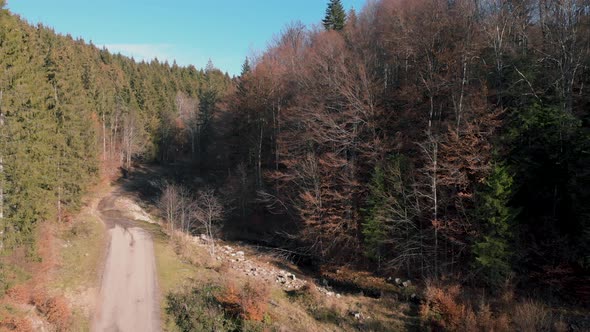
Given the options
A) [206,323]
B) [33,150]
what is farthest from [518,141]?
[33,150]

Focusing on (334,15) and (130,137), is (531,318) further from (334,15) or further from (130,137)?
(130,137)

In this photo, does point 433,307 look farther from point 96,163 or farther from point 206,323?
point 96,163

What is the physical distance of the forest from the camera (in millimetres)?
18844

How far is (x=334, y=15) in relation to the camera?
5588 centimetres

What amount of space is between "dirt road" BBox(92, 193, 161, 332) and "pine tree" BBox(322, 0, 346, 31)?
40.4m

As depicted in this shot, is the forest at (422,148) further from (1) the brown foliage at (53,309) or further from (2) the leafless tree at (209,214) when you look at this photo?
(2) the leafless tree at (209,214)

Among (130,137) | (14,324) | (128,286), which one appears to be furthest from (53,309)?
(130,137)

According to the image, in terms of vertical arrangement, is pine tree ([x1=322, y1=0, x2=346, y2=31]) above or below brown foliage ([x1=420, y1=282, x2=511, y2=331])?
above

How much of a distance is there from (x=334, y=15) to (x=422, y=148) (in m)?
38.2

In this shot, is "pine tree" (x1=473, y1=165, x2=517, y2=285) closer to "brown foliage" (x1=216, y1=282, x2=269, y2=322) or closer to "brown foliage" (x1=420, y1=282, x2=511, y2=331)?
"brown foliage" (x1=420, y1=282, x2=511, y2=331)

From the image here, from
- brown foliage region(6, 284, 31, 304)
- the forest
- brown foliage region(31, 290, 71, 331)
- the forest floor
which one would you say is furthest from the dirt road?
the forest

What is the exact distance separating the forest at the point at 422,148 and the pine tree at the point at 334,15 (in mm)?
18426

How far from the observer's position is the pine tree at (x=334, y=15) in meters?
55.2

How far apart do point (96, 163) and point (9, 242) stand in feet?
69.9
